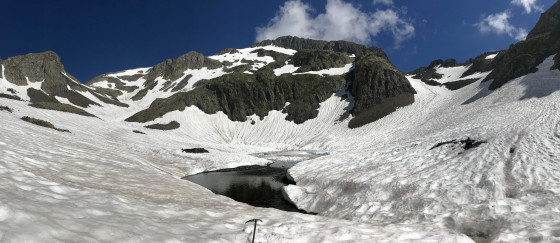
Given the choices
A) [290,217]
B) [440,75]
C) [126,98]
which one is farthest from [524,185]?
[126,98]

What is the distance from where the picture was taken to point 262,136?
77188 mm

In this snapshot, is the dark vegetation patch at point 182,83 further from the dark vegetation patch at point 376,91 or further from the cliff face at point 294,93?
the dark vegetation patch at point 376,91

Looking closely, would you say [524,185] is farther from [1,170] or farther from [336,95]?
[336,95]

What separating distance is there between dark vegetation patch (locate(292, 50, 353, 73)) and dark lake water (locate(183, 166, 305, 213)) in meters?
78.6

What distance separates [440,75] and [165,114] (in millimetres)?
127893

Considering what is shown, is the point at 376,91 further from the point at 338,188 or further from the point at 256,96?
the point at 338,188

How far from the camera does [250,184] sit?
2492 centimetres

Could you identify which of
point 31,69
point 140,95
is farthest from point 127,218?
point 140,95

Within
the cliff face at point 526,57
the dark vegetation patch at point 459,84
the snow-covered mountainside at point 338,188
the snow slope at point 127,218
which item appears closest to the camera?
the snow slope at point 127,218

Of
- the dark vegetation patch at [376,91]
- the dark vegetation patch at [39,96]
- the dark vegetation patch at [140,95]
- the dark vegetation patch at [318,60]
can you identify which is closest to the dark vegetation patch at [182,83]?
the dark vegetation patch at [140,95]

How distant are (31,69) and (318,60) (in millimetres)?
107048

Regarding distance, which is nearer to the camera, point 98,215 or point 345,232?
point 98,215

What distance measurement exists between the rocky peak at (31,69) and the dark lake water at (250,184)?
334ft

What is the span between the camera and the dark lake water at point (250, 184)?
18.8m
